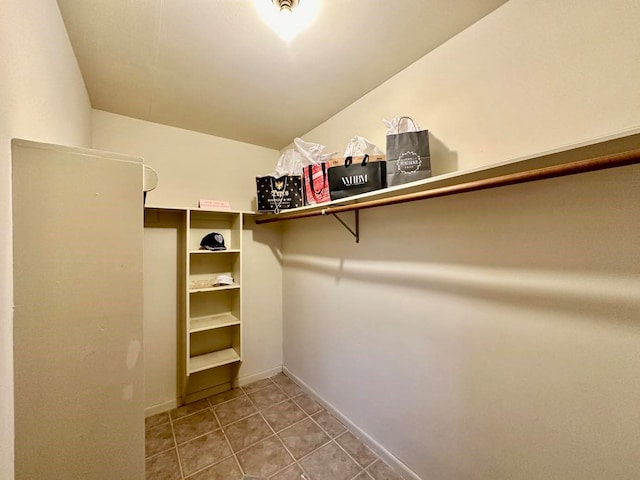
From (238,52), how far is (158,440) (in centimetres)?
261

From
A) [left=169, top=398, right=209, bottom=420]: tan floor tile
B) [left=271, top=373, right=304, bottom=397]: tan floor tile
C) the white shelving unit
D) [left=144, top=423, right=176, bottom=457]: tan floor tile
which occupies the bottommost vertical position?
[left=271, top=373, right=304, bottom=397]: tan floor tile

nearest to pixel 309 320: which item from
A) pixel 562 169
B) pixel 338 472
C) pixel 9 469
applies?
pixel 338 472

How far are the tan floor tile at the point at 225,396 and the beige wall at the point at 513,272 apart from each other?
1290mm

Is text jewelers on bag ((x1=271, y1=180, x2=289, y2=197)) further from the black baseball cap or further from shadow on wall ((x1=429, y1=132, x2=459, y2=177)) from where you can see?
shadow on wall ((x1=429, y1=132, x2=459, y2=177))

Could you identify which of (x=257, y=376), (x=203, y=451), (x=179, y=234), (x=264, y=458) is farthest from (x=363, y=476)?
(x=179, y=234)

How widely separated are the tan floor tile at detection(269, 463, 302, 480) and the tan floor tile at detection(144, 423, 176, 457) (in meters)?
0.81

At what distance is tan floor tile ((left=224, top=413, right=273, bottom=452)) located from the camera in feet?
5.61

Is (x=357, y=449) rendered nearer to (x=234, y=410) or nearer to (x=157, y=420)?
(x=234, y=410)

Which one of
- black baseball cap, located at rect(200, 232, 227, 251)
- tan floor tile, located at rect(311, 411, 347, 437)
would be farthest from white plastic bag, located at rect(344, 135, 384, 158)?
tan floor tile, located at rect(311, 411, 347, 437)

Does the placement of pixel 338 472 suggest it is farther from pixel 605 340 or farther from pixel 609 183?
pixel 609 183

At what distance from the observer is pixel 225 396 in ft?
7.42

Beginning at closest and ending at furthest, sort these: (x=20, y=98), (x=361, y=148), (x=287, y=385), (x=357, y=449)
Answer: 1. (x=20, y=98)
2. (x=361, y=148)
3. (x=357, y=449)
4. (x=287, y=385)

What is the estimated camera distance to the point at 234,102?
179cm

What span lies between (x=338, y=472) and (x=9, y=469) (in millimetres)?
1493
